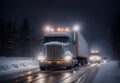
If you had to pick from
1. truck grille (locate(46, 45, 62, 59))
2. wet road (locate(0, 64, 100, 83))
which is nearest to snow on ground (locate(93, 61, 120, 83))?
wet road (locate(0, 64, 100, 83))

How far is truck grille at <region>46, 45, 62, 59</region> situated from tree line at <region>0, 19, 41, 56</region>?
212 ft

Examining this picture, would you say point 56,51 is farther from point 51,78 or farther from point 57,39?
point 51,78

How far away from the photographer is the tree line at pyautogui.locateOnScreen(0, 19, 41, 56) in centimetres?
10069

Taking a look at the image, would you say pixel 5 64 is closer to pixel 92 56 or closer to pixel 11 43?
pixel 92 56

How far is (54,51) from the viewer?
3406cm

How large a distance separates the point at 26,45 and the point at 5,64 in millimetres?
80318

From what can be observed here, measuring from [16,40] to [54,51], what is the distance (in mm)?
81094

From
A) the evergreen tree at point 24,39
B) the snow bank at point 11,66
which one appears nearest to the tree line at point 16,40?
the evergreen tree at point 24,39

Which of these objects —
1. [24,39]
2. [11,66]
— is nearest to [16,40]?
[24,39]

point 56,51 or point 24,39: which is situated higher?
point 24,39

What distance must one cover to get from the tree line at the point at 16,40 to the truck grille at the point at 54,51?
64570 mm

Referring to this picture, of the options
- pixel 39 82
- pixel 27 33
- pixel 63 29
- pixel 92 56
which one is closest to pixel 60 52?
pixel 63 29

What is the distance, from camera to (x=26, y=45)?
114 meters

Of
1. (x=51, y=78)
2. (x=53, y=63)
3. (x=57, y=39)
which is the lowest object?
(x=51, y=78)
